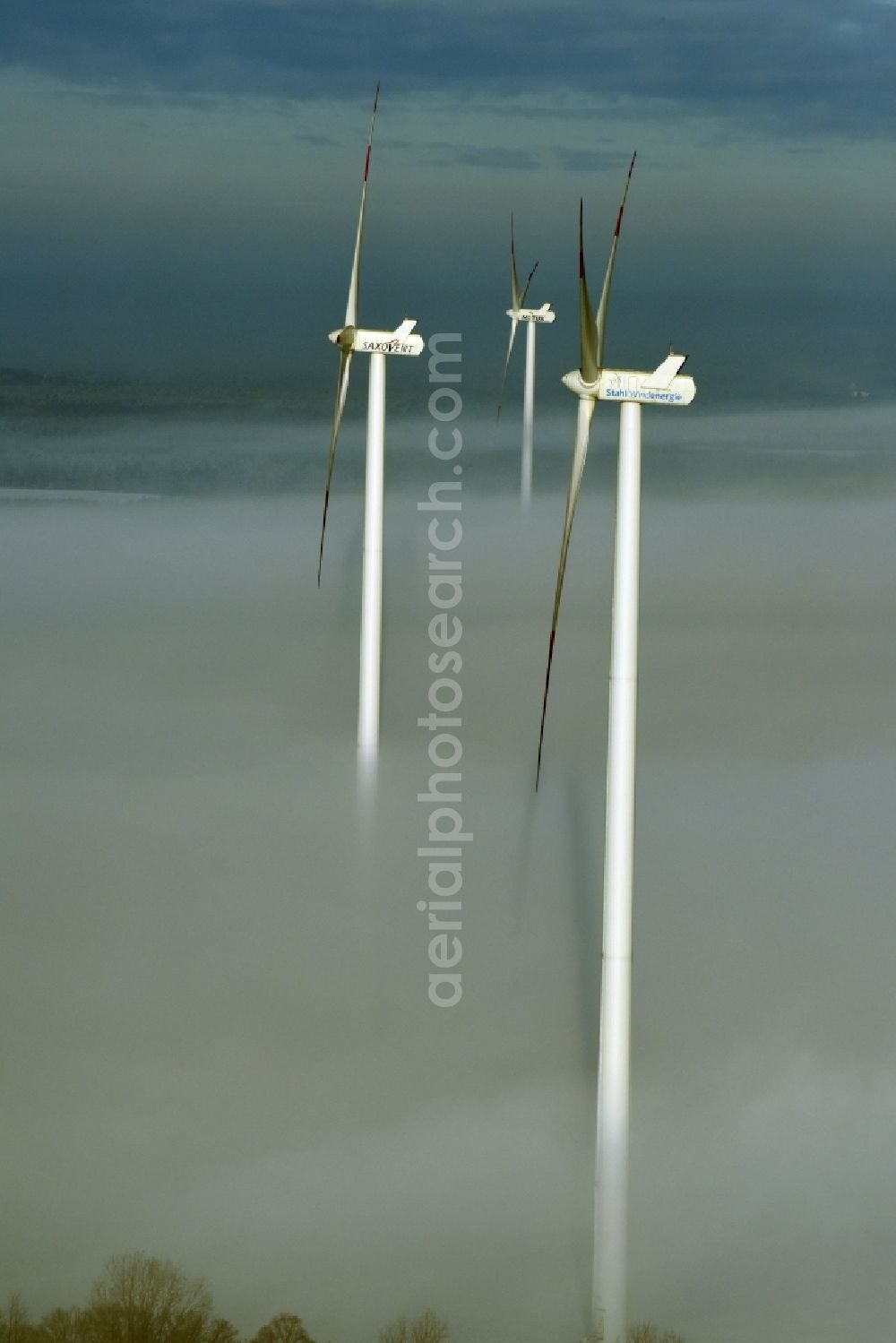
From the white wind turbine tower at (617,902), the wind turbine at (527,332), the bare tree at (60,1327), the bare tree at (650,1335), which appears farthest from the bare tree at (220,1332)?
the wind turbine at (527,332)

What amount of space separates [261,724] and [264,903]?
4.74 m

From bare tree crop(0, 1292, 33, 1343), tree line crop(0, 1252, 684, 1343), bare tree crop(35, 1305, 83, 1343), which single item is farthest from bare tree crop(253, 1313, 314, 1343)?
bare tree crop(0, 1292, 33, 1343)

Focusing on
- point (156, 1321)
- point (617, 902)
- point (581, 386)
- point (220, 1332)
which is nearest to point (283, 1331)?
point (220, 1332)

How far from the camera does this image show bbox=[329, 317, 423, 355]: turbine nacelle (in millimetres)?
15523

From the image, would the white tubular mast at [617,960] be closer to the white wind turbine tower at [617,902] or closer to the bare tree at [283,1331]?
the white wind turbine tower at [617,902]

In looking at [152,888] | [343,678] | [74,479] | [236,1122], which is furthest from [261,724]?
[74,479]

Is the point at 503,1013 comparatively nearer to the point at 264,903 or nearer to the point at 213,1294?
the point at 264,903

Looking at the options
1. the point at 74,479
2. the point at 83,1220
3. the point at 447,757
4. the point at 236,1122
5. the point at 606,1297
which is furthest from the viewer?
the point at 74,479

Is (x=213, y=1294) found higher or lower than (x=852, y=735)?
lower

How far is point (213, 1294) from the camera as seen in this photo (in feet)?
30.5

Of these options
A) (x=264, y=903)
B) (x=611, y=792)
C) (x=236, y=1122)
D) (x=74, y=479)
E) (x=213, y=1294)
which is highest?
(x=74, y=479)

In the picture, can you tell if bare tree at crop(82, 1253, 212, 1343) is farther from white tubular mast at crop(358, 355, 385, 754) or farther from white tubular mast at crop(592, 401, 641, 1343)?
white tubular mast at crop(358, 355, 385, 754)

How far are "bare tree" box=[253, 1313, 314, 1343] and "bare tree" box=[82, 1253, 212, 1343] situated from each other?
237mm

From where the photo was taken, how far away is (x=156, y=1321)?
8.95 meters
